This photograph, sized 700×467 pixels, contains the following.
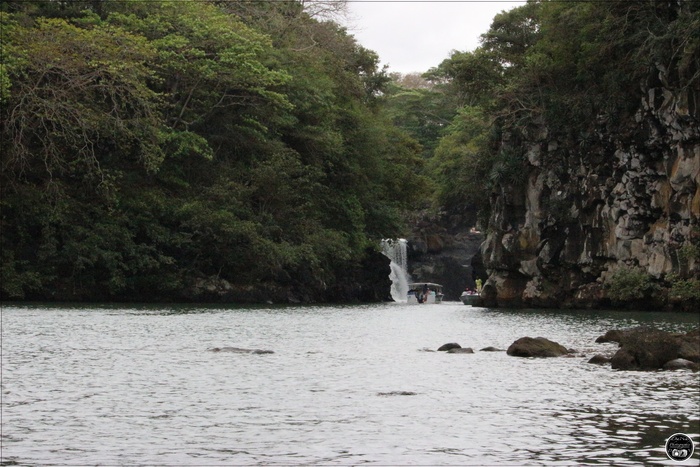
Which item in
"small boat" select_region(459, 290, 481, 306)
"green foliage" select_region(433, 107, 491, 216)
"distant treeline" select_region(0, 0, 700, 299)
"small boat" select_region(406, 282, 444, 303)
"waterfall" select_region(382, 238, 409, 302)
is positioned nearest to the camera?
"distant treeline" select_region(0, 0, 700, 299)

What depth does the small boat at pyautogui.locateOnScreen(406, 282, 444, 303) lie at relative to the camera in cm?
6944

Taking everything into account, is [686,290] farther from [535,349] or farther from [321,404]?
[321,404]

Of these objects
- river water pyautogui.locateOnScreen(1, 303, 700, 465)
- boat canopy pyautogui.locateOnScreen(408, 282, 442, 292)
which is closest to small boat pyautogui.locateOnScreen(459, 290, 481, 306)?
boat canopy pyautogui.locateOnScreen(408, 282, 442, 292)

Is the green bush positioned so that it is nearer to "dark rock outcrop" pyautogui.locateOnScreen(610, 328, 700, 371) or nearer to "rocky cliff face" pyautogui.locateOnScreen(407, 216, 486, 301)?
"dark rock outcrop" pyautogui.locateOnScreen(610, 328, 700, 371)

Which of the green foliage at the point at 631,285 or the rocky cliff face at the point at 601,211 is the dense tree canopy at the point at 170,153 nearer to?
the rocky cliff face at the point at 601,211

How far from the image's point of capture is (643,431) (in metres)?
10.5

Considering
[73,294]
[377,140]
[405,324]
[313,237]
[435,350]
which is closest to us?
[435,350]

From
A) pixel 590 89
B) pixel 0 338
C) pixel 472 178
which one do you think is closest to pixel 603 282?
pixel 590 89

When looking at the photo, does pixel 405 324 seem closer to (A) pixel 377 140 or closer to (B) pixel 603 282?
(B) pixel 603 282

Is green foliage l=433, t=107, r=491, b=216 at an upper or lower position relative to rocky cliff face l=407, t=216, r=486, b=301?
upper

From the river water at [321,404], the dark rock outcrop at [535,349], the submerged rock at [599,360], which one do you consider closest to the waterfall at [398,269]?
the river water at [321,404]

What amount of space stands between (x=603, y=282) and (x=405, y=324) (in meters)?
15.3

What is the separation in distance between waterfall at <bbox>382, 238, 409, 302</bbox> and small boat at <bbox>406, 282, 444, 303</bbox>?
70cm

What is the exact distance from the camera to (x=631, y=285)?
41.7 metres
